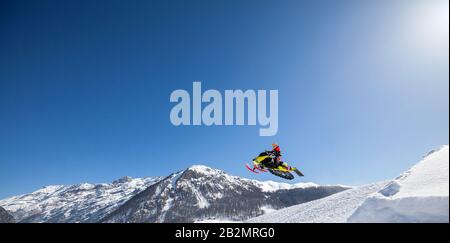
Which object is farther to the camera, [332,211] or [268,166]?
[268,166]

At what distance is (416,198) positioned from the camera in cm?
1212

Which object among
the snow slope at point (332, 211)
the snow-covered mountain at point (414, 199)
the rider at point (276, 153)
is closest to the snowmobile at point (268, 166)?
the rider at point (276, 153)

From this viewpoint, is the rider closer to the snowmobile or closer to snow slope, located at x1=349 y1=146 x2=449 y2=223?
the snowmobile

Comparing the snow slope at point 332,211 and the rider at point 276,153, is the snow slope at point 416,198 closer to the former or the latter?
the snow slope at point 332,211

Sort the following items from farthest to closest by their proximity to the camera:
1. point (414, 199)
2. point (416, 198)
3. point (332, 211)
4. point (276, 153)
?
point (276, 153)
point (332, 211)
point (414, 199)
point (416, 198)

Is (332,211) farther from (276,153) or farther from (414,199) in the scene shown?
(414,199)

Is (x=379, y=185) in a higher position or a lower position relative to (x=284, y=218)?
higher

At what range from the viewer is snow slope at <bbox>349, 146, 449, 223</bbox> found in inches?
438

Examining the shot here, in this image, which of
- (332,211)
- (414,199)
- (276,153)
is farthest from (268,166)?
(414,199)
